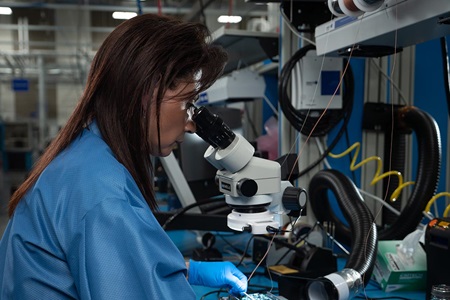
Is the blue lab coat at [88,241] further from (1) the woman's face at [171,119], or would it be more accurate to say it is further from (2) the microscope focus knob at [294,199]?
(2) the microscope focus knob at [294,199]

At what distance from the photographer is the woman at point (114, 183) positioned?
696 mm

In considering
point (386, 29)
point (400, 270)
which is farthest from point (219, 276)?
point (386, 29)

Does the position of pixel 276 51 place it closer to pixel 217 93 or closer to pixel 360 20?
pixel 217 93

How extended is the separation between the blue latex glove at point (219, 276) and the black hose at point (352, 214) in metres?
0.30

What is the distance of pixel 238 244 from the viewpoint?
203 centimetres

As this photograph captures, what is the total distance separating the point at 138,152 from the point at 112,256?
0.73 feet

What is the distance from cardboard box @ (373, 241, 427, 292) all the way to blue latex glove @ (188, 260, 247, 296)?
0.50 metres

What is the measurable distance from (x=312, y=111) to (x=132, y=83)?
112 cm

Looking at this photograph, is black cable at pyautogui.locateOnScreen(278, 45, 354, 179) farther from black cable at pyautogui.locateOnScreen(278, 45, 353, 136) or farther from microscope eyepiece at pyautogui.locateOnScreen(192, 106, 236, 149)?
microscope eyepiece at pyautogui.locateOnScreen(192, 106, 236, 149)

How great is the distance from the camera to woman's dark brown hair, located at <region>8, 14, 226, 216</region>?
2.66 ft

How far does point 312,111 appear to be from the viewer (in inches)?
71.4

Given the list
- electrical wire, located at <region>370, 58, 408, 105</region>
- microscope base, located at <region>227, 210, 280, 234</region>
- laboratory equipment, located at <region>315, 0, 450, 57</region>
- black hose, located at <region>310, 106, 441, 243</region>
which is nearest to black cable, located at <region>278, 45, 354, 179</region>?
electrical wire, located at <region>370, 58, 408, 105</region>

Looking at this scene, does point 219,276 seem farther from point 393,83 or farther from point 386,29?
point 393,83

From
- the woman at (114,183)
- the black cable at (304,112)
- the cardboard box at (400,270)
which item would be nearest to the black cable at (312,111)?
the black cable at (304,112)
